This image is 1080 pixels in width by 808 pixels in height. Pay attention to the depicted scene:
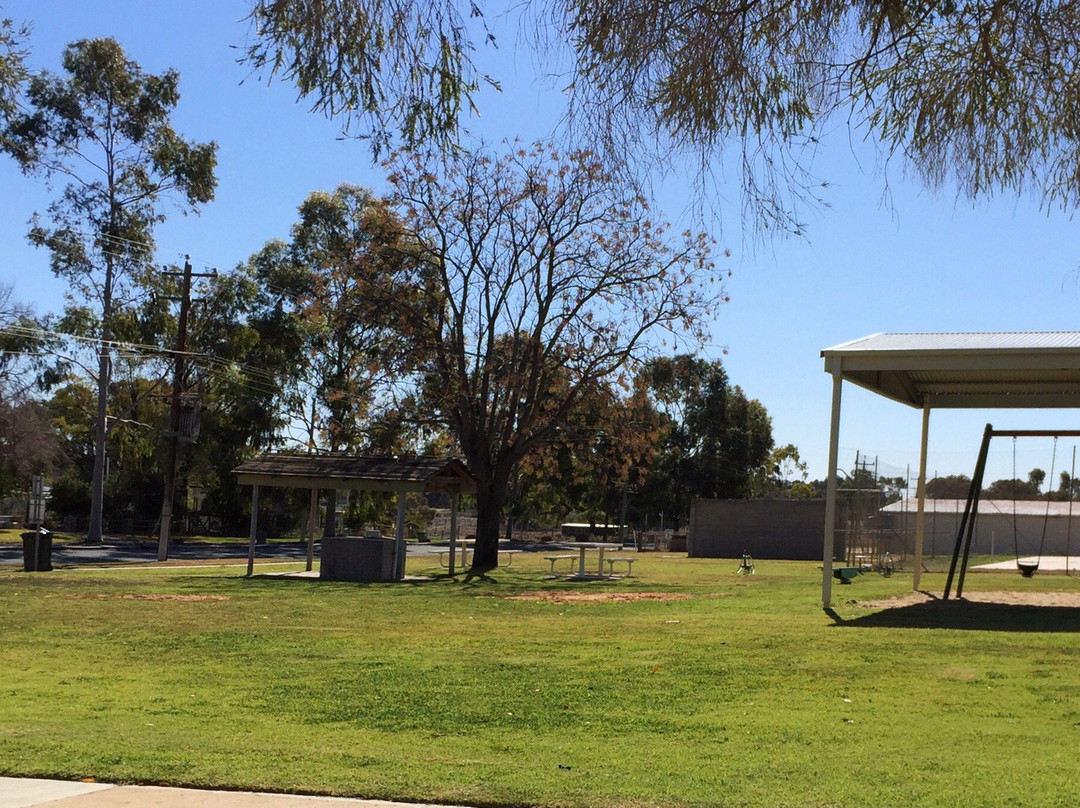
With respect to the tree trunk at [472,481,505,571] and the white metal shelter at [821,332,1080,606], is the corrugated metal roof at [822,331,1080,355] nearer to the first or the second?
the white metal shelter at [821,332,1080,606]

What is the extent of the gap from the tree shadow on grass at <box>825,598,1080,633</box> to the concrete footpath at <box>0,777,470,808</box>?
32.4ft

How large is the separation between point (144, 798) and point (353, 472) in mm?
23189

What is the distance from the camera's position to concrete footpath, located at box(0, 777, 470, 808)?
6375 millimetres

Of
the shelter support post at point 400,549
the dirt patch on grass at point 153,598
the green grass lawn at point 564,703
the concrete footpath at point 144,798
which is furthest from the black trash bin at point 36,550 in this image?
the concrete footpath at point 144,798

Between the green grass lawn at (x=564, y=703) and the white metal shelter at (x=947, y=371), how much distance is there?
338 cm

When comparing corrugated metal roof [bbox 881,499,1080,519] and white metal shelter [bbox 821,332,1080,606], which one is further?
corrugated metal roof [bbox 881,499,1080,519]

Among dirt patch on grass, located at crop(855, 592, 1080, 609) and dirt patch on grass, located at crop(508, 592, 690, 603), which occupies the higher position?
dirt patch on grass, located at crop(855, 592, 1080, 609)

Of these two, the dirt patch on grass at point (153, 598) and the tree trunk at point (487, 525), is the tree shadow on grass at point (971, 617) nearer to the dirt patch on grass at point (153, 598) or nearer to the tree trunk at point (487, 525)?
the dirt patch on grass at point (153, 598)

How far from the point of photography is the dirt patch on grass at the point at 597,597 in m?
21.3

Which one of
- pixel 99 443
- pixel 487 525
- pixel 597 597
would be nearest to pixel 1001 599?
pixel 597 597

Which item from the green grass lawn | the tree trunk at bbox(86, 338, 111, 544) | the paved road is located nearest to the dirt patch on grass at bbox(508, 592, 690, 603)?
the green grass lawn

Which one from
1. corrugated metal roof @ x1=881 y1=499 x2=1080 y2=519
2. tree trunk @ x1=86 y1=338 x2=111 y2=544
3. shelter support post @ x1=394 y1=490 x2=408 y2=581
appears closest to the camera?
shelter support post @ x1=394 y1=490 x2=408 y2=581

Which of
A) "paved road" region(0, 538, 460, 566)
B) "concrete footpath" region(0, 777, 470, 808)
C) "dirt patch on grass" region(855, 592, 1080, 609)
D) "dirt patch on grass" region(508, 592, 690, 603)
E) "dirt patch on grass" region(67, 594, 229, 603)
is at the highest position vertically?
"dirt patch on grass" region(855, 592, 1080, 609)

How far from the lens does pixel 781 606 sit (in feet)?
60.6
